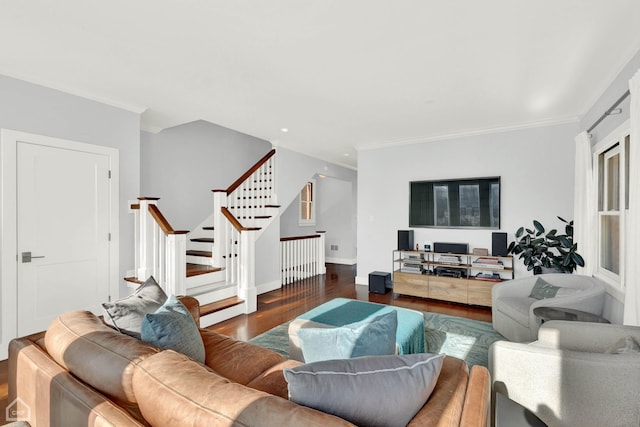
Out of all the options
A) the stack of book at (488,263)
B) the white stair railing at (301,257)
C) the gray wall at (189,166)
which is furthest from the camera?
the white stair railing at (301,257)

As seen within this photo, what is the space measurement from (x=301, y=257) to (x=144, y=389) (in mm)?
5440

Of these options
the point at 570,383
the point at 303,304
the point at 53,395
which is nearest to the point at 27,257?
the point at 53,395

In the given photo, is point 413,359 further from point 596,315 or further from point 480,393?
point 596,315

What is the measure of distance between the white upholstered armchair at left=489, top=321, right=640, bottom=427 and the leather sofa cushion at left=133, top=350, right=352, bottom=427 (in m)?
1.28

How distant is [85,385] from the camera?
1239 mm

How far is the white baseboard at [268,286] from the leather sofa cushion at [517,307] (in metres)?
3.51

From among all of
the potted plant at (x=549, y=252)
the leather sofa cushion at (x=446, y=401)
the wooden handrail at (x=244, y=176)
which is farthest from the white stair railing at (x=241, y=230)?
the potted plant at (x=549, y=252)

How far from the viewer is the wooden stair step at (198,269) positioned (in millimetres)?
4156

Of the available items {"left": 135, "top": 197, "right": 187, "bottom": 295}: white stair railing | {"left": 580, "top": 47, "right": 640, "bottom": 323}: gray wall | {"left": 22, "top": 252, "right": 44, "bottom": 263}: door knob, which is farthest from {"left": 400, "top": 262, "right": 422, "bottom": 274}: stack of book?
{"left": 22, "top": 252, "right": 44, "bottom": 263}: door knob

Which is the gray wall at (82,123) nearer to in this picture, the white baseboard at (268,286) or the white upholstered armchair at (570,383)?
the white baseboard at (268,286)

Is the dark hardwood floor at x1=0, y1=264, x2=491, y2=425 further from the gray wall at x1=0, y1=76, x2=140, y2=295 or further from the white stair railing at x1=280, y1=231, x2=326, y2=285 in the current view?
the gray wall at x1=0, y1=76, x2=140, y2=295

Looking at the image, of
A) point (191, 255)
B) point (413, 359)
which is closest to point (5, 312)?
point (191, 255)

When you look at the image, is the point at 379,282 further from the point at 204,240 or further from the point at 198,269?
the point at 204,240

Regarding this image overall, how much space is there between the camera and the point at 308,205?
8.84 metres
